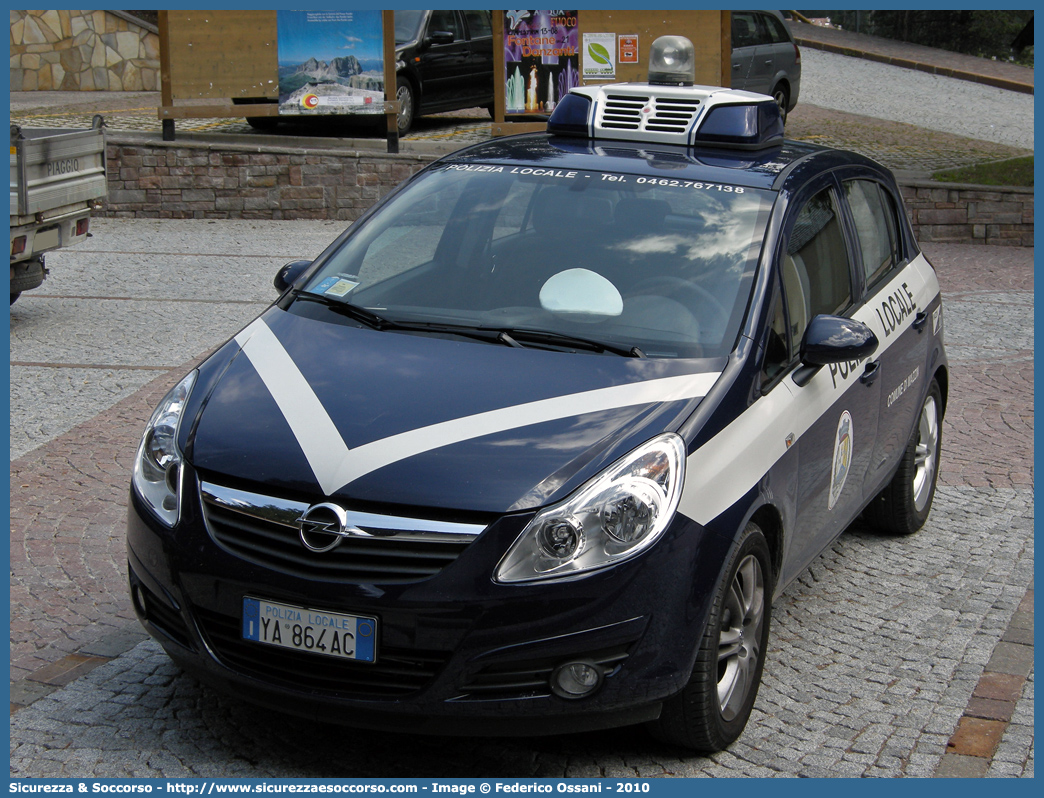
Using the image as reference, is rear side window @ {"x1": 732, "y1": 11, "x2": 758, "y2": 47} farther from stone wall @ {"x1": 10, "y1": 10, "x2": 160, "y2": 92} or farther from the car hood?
the car hood

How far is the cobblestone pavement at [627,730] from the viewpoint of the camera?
3.62m

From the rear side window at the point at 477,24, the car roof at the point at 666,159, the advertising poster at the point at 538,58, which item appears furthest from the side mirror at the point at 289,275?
the rear side window at the point at 477,24

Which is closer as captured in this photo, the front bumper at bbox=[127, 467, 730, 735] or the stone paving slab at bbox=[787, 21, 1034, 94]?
the front bumper at bbox=[127, 467, 730, 735]

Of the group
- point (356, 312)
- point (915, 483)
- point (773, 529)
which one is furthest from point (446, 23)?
point (773, 529)

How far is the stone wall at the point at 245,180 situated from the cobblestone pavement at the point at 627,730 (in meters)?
6.47

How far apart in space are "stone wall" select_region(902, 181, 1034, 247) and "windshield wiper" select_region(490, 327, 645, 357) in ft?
34.8

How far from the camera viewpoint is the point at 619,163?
185 inches

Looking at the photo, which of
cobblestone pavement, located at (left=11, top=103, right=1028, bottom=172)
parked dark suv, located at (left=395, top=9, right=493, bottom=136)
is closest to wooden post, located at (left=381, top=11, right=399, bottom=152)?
cobblestone pavement, located at (left=11, top=103, right=1028, bottom=172)

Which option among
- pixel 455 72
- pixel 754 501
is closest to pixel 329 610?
pixel 754 501

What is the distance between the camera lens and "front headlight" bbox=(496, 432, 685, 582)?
3152mm

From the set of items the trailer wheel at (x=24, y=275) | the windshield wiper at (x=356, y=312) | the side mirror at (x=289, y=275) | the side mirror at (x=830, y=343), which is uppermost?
the side mirror at (x=289, y=275)

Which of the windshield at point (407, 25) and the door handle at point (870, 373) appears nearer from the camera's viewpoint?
the door handle at point (870, 373)

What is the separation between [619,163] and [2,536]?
303 cm

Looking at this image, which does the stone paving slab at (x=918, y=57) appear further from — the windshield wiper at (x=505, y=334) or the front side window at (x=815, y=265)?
the windshield wiper at (x=505, y=334)
